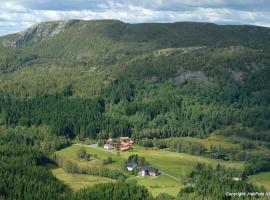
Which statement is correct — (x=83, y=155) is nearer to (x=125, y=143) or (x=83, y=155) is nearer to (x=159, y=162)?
(x=125, y=143)

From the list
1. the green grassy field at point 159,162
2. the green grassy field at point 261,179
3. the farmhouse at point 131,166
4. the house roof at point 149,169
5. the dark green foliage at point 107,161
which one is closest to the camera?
the green grassy field at point 159,162

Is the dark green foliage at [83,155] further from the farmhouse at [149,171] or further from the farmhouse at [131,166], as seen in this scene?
the farmhouse at [149,171]

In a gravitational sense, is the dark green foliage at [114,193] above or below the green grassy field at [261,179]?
above

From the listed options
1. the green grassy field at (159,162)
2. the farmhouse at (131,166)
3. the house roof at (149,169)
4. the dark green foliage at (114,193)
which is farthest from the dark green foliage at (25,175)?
the house roof at (149,169)

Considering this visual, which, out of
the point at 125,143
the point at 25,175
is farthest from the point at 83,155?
the point at 25,175

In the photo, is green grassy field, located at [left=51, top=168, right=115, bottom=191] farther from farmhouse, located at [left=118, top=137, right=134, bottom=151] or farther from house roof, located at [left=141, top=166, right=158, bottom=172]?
farmhouse, located at [left=118, top=137, right=134, bottom=151]

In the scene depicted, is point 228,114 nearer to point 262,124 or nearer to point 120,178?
point 262,124

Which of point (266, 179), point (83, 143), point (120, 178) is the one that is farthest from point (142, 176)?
point (83, 143)
